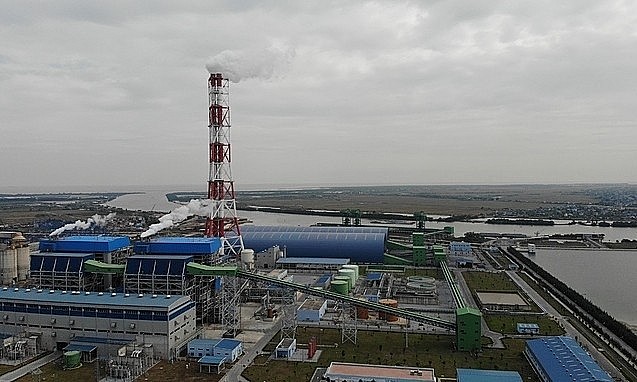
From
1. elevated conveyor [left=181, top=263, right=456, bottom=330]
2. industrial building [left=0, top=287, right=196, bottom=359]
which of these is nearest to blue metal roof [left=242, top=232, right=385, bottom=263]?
elevated conveyor [left=181, top=263, right=456, bottom=330]

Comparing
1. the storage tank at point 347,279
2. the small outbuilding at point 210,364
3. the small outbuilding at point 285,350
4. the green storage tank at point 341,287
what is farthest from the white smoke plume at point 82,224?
the small outbuilding at point 285,350

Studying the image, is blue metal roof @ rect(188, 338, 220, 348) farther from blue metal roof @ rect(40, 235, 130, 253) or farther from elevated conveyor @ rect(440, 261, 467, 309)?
elevated conveyor @ rect(440, 261, 467, 309)

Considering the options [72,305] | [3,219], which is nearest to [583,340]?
[72,305]

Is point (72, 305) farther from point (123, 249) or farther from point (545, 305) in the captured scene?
point (545, 305)

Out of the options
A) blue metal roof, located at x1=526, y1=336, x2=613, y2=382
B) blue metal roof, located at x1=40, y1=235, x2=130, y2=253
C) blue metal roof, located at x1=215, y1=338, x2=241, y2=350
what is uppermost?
blue metal roof, located at x1=40, y1=235, x2=130, y2=253

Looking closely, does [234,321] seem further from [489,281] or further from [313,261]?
[489,281]

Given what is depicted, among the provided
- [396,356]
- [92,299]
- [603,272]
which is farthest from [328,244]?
[92,299]
